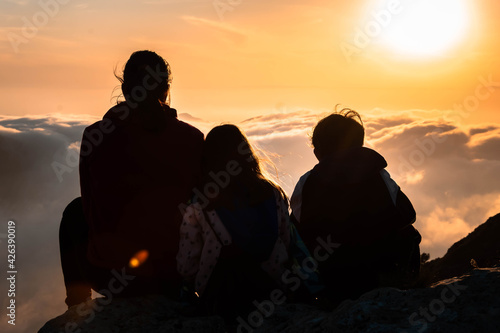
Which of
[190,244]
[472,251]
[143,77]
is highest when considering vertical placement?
[143,77]

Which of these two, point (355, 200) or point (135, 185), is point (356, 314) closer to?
point (355, 200)

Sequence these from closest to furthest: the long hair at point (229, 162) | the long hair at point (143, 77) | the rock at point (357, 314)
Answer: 1. the rock at point (357, 314)
2. the long hair at point (229, 162)
3. the long hair at point (143, 77)

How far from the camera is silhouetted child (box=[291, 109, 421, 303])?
5066 millimetres

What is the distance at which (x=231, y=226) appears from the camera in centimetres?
412

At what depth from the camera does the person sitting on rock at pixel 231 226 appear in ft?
13.5

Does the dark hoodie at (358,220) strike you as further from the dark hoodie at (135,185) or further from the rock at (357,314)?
the dark hoodie at (135,185)

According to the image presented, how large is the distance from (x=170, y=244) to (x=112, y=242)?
0.53 meters

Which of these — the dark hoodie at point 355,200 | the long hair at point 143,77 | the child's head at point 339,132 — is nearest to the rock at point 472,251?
the dark hoodie at point 355,200

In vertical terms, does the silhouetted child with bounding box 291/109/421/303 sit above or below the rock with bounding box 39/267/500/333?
above

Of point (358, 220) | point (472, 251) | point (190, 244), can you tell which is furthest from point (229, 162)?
point (472, 251)

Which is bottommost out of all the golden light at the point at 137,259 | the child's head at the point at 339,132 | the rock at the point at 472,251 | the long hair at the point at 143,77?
the rock at the point at 472,251

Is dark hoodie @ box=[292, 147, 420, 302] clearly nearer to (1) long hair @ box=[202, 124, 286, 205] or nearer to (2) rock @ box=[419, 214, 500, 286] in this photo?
(1) long hair @ box=[202, 124, 286, 205]

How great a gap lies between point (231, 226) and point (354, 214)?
1.57 m

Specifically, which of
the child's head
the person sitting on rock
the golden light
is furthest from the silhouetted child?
the golden light
